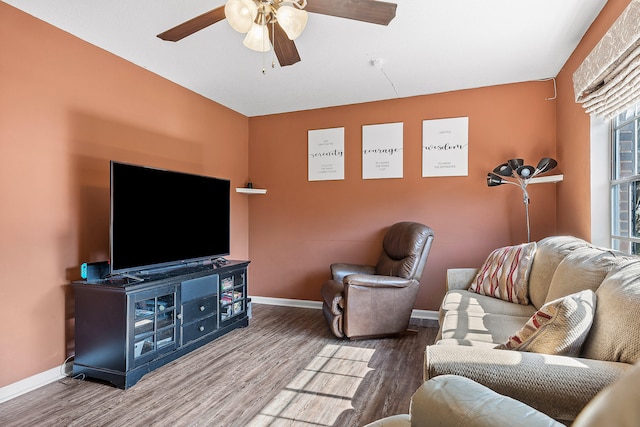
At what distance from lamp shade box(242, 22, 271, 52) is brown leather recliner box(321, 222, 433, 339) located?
2034 millimetres

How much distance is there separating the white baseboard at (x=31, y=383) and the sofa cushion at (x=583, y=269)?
3.30 m

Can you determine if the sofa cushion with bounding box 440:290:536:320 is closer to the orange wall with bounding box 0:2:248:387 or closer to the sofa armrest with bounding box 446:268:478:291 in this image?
the sofa armrest with bounding box 446:268:478:291

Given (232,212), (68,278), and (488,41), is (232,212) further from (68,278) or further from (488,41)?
(488,41)

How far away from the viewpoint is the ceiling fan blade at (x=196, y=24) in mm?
1648

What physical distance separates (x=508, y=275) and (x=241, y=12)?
2.56 metres

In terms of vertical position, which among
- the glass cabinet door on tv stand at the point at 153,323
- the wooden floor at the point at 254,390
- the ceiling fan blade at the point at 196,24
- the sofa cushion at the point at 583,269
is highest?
the ceiling fan blade at the point at 196,24

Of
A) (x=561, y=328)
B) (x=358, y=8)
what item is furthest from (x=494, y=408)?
(x=358, y=8)

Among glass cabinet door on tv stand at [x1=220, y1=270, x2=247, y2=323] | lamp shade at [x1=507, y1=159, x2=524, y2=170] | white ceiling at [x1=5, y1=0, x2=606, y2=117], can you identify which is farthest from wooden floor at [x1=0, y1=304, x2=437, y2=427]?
white ceiling at [x1=5, y1=0, x2=606, y2=117]

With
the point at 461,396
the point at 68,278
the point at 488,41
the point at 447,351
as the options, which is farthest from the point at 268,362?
the point at 488,41

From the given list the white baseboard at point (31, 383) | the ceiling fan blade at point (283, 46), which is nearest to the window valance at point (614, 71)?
the ceiling fan blade at point (283, 46)

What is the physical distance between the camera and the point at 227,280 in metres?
3.28

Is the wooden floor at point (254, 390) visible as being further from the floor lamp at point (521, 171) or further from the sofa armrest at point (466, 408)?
the floor lamp at point (521, 171)

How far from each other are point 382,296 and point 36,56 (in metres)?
3.25

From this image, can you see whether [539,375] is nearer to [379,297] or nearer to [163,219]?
[379,297]
